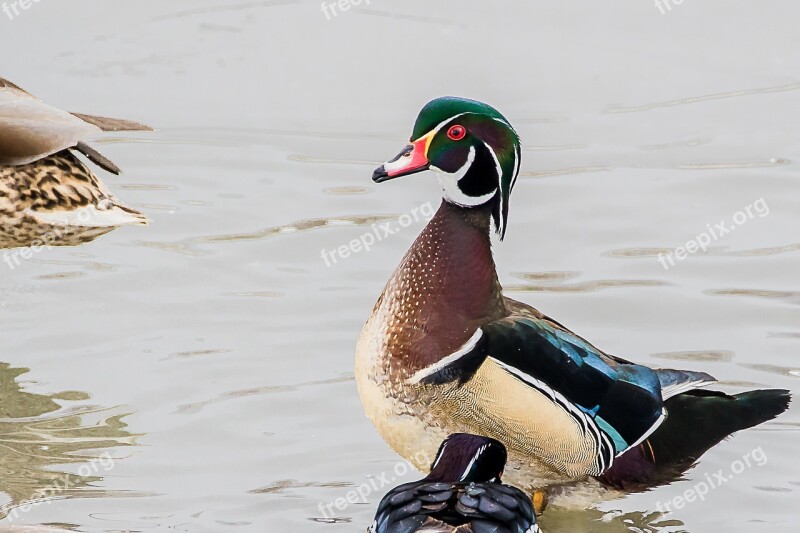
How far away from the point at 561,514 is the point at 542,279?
6.61 ft

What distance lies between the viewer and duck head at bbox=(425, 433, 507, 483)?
4469mm

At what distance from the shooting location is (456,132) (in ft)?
17.3

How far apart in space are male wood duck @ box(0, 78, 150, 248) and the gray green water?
424 millimetres

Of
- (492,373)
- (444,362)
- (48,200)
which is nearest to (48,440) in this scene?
(48,200)

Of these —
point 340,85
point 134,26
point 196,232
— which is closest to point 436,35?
point 340,85

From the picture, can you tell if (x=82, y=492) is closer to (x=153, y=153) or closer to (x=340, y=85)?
(x=153, y=153)

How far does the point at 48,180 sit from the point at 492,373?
8.83 feet

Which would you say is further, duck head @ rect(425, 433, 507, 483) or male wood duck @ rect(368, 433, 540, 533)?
duck head @ rect(425, 433, 507, 483)

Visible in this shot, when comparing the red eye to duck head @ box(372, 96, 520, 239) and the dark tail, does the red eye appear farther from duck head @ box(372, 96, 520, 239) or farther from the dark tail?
the dark tail

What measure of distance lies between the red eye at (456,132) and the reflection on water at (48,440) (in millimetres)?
1764

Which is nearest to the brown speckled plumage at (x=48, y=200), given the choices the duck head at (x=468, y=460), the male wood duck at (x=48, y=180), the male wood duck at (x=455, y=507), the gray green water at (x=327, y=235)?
the male wood duck at (x=48, y=180)

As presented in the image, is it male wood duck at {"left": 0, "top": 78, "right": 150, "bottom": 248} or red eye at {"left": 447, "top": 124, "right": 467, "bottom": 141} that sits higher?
red eye at {"left": 447, "top": 124, "right": 467, "bottom": 141}

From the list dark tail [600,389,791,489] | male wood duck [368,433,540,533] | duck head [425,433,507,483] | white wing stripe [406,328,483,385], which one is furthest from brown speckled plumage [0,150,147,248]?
male wood duck [368,433,540,533]

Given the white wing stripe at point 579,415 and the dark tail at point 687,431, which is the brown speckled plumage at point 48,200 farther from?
the dark tail at point 687,431
